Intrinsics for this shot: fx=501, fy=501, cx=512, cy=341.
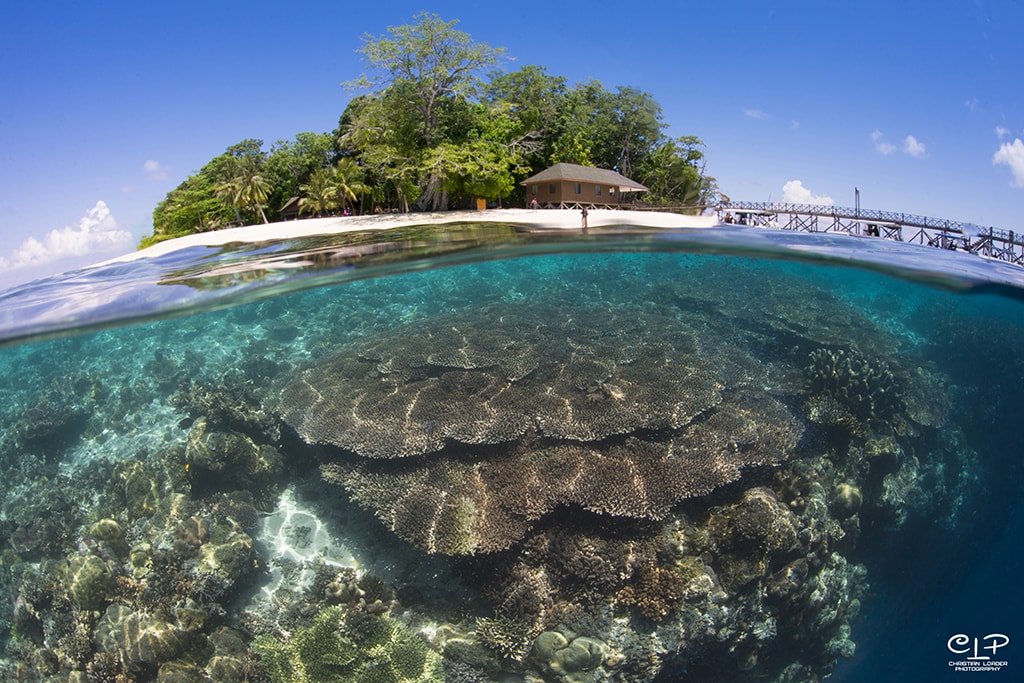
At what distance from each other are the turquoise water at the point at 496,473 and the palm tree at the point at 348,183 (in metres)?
11.6

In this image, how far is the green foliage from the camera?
6.00 meters

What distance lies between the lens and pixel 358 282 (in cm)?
1295

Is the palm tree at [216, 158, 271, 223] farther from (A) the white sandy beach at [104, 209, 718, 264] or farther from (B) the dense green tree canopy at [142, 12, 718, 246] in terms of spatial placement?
(A) the white sandy beach at [104, 209, 718, 264]

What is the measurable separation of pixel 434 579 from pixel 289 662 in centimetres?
196

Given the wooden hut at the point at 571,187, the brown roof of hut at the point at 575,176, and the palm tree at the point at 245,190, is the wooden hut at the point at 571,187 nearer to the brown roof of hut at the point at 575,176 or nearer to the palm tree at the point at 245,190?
the brown roof of hut at the point at 575,176

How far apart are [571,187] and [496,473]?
62.7ft

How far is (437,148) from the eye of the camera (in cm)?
1997

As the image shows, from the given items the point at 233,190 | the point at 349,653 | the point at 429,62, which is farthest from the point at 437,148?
the point at 349,653

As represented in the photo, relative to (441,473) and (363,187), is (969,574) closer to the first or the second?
(441,473)

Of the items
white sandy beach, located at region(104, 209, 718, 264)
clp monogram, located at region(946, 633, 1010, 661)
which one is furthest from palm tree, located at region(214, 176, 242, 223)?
clp monogram, located at region(946, 633, 1010, 661)

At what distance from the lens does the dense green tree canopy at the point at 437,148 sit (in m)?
20.5

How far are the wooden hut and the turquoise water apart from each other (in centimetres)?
996

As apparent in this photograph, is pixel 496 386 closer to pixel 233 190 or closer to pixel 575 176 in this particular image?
pixel 575 176

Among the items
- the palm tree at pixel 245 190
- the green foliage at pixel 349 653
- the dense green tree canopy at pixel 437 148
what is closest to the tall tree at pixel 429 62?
the dense green tree canopy at pixel 437 148
